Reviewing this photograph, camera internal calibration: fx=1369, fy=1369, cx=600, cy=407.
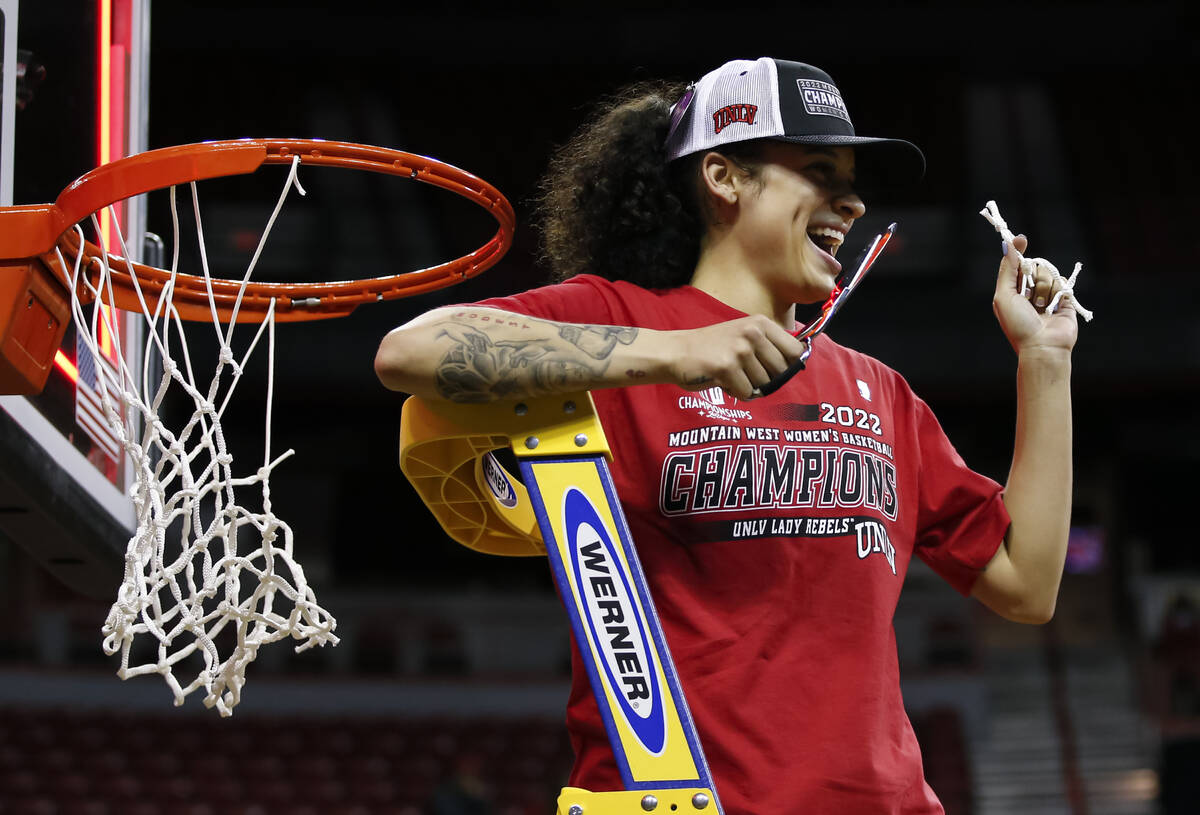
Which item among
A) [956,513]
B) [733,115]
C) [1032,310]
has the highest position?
[733,115]

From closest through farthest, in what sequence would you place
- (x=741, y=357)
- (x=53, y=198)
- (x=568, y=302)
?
(x=741, y=357) < (x=568, y=302) < (x=53, y=198)

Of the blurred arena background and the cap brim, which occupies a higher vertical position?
the cap brim

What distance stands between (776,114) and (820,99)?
0.27 ft

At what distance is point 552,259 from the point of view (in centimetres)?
212

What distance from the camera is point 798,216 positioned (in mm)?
1812

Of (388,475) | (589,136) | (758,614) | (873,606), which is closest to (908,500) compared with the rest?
(873,606)

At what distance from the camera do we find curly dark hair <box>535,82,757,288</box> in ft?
6.33

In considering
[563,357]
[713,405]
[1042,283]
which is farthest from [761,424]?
[1042,283]

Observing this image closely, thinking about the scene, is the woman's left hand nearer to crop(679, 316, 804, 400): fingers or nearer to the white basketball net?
crop(679, 316, 804, 400): fingers

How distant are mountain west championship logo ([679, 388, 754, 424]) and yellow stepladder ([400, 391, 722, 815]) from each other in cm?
16

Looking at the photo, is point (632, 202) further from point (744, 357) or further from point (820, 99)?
point (744, 357)

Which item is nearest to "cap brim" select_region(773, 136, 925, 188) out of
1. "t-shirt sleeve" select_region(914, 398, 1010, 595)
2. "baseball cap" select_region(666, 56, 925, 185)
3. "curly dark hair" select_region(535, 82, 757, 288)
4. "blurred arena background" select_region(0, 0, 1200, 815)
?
"baseball cap" select_region(666, 56, 925, 185)

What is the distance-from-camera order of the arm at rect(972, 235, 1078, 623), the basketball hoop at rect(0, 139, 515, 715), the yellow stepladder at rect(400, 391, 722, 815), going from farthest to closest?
the arm at rect(972, 235, 1078, 623) → the basketball hoop at rect(0, 139, 515, 715) → the yellow stepladder at rect(400, 391, 722, 815)

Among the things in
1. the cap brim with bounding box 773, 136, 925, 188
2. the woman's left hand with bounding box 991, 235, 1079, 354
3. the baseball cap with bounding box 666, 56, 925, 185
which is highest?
the baseball cap with bounding box 666, 56, 925, 185
